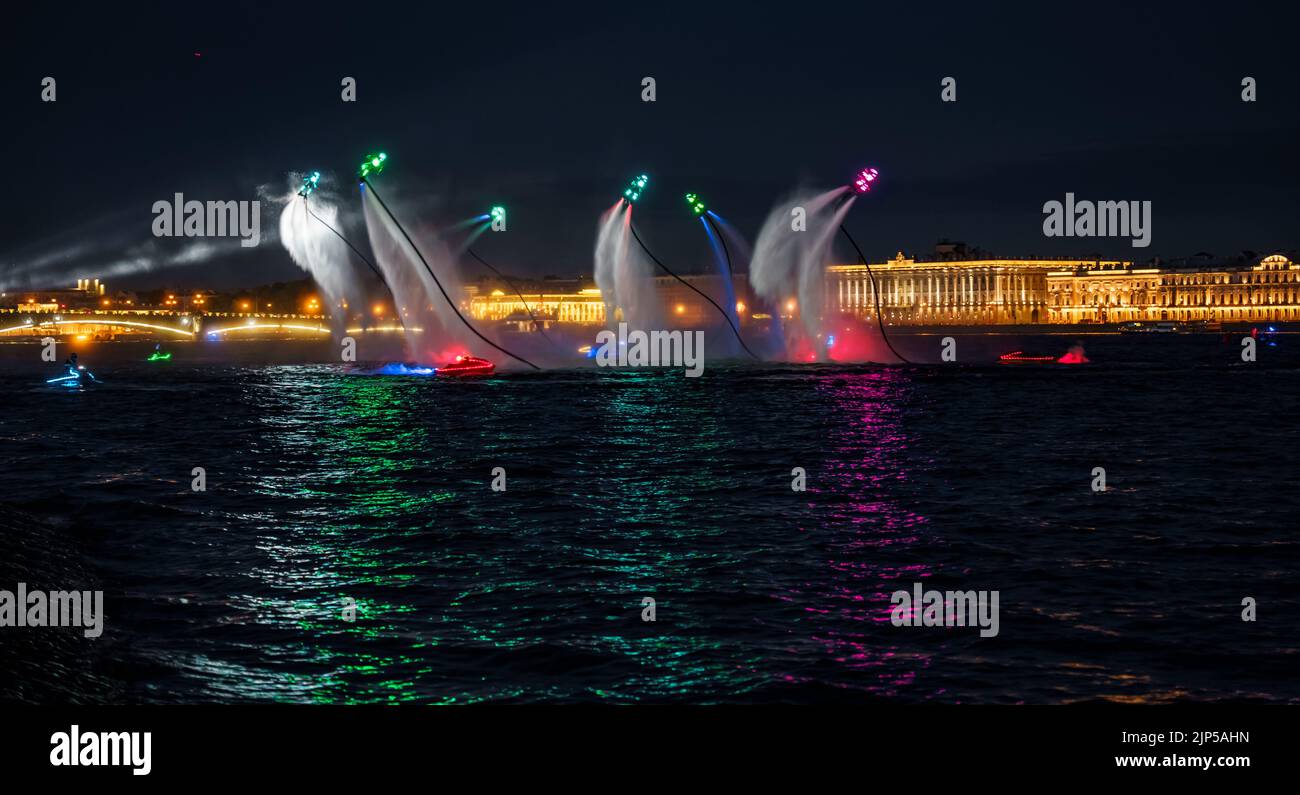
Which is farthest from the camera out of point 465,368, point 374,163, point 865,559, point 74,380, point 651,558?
point 74,380

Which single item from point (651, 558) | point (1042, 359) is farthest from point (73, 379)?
point (651, 558)

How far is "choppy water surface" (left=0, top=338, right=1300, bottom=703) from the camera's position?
44.5 feet

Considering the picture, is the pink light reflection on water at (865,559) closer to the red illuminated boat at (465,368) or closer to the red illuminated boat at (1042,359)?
the red illuminated boat at (465,368)

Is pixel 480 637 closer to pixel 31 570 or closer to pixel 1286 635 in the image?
pixel 31 570

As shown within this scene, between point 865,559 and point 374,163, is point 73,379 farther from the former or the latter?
point 865,559

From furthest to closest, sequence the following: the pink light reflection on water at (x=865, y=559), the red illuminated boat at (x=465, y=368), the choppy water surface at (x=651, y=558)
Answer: the red illuminated boat at (x=465, y=368) < the pink light reflection on water at (x=865, y=559) < the choppy water surface at (x=651, y=558)

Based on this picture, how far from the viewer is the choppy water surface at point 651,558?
13.6m

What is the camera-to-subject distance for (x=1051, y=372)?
88500 millimetres

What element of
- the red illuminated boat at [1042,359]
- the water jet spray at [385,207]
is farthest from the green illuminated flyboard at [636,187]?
the red illuminated boat at [1042,359]

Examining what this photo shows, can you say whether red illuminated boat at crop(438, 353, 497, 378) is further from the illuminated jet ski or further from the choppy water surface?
the choppy water surface

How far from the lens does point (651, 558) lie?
2075 centimetres

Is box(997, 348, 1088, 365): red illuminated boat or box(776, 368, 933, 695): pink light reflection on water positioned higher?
box(997, 348, 1088, 365): red illuminated boat

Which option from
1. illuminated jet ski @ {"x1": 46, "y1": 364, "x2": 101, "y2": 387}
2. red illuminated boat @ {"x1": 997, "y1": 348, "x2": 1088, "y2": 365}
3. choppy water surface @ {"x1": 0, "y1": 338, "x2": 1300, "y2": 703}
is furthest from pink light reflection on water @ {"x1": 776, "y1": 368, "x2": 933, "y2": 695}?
red illuminated boat @ {"x1": 997, "y1": 348, "x2": 1088, "y2": 365}
